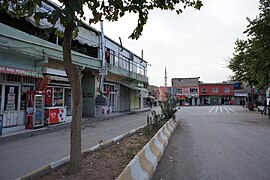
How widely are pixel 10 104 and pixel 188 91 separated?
197 ft

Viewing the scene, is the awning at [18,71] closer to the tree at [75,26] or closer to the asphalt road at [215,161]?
the tree at [75,26]

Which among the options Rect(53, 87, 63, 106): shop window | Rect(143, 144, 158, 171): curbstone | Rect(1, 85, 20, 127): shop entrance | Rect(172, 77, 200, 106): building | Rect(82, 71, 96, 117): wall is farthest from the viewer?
Rect(172, 77, 200, 106): building

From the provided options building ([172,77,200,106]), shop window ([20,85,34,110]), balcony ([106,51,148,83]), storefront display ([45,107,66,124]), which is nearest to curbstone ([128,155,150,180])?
storefront display ([45,107,66,124])

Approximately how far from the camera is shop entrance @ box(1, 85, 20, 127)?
409 inches

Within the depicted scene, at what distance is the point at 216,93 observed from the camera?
63938mm

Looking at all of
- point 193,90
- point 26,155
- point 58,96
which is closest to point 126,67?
point 58,96

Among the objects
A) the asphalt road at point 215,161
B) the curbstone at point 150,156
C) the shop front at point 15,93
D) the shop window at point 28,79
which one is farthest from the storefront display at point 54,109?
the curbstone at point 150,156

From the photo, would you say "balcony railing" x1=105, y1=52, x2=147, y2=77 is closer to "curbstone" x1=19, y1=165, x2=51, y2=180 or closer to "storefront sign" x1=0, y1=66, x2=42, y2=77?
"storefront sign" x1=0, y1=66, x2=42, y2=77

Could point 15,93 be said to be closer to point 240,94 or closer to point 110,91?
point 110,91

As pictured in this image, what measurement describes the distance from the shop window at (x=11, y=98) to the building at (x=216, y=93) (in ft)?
197

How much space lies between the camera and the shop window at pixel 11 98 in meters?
10.6

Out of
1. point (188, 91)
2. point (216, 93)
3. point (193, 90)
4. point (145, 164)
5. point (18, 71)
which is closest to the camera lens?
point (145, 164)

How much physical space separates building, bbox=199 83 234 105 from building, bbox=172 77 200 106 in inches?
59.8

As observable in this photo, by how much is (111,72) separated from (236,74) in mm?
16553
